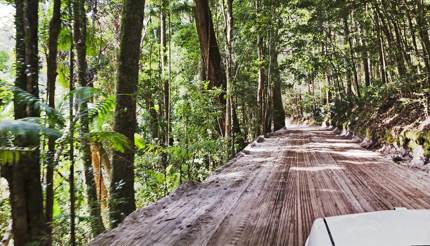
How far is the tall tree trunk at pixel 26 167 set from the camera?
3.69m

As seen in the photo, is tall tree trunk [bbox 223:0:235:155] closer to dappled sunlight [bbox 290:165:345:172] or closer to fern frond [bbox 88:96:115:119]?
dappled sunlight [bbox 290:165:345:172]

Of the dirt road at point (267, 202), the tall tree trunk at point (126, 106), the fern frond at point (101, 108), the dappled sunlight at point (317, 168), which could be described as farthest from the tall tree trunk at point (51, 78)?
the dappled sunlight at point (317, 168)

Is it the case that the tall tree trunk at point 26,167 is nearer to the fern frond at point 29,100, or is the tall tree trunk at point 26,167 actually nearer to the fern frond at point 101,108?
the fern frond at point 29,100

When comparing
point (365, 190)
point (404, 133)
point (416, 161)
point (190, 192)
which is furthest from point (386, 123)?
point (190, 192)

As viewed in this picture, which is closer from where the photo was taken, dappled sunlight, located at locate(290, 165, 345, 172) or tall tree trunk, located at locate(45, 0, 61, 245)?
tall tree trunk, located at locate(45, 0, 61, 245)

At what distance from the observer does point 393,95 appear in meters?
15.3

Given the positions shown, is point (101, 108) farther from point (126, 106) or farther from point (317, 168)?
point (317, 168)

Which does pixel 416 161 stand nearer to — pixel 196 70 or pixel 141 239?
pixel 141 239

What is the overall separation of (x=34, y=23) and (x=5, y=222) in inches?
177

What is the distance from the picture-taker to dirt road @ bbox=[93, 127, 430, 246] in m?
4.20

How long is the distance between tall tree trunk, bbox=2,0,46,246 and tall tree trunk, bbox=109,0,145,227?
1961 mm

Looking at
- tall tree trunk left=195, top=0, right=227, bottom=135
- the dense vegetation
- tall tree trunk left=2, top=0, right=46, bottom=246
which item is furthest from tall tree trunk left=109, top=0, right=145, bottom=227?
tall tree trunk left=195, top=0, right=227, bottom=135

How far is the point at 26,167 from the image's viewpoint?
12.4 ft

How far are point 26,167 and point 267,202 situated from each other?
3.34 metres
